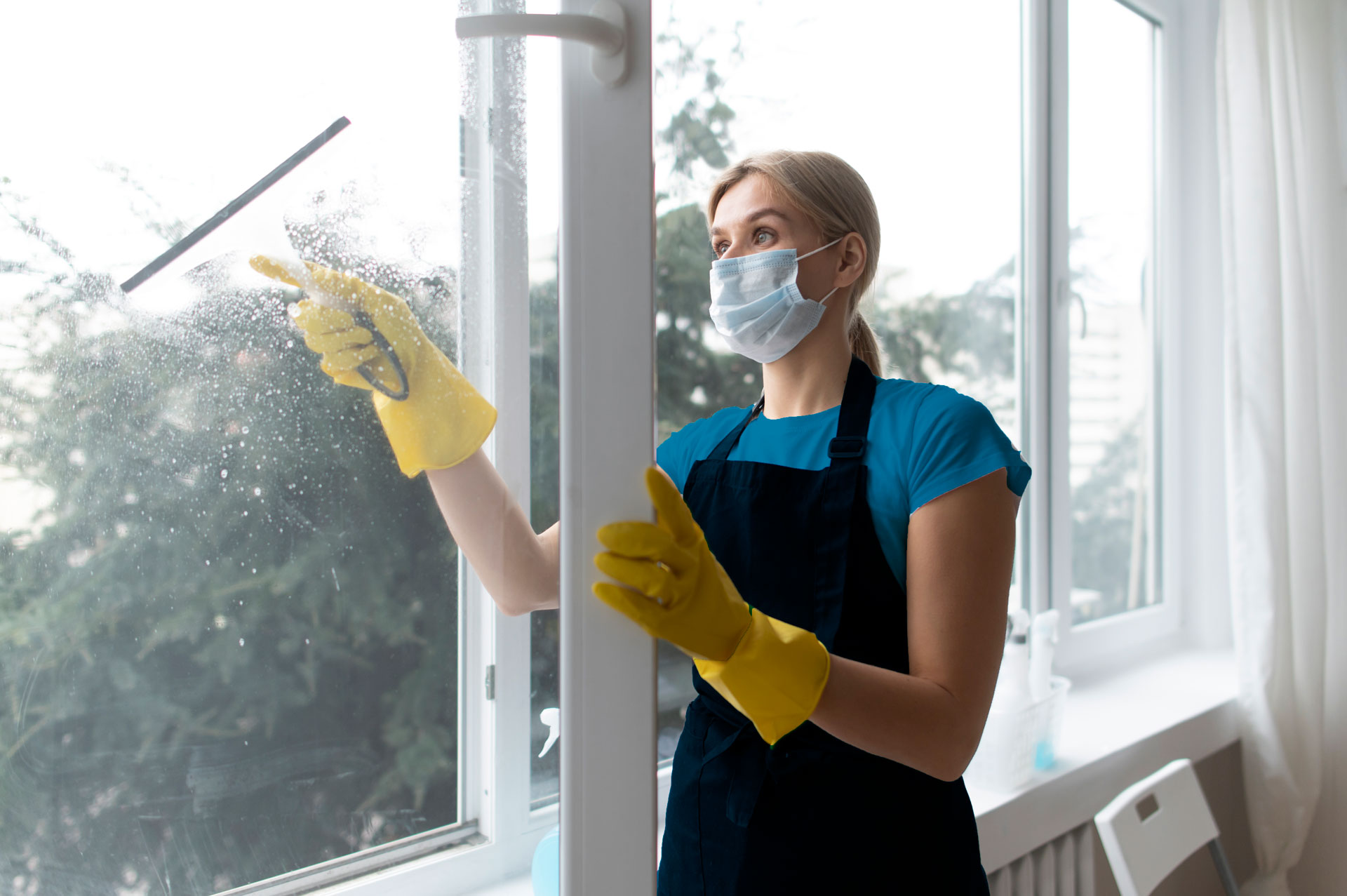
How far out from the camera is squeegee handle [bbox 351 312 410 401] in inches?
21.6

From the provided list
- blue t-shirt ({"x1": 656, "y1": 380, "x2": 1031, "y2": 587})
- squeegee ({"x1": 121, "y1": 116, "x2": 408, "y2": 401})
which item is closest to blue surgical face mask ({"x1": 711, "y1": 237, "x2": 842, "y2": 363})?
blue t-shirt ({"x1": 656, "y1": 380, "x2": 1031, "y2": 587})

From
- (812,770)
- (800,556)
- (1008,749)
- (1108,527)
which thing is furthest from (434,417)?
(1108,527)

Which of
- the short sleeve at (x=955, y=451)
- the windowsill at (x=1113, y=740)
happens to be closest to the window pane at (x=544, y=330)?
the short sleeve at (x=955, y=451)

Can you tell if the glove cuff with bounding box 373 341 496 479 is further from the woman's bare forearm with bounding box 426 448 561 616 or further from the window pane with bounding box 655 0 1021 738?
the window pane with bounding box 655 0 1021 738

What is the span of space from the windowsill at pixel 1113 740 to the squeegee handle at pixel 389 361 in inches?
43.6

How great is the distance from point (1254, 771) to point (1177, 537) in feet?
2.20

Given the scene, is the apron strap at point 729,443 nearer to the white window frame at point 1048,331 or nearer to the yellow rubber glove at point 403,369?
the yellow rubber glove at point 403,369

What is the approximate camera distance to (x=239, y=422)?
53cm

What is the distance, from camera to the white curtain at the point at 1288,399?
5.55ft

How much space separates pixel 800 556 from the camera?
794 millimetres

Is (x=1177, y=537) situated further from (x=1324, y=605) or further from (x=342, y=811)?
(x=342, y=811)

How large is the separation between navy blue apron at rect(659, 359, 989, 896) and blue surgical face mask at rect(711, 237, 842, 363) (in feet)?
0.41

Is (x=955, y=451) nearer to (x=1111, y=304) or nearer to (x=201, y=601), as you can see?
(x=201, y=601)

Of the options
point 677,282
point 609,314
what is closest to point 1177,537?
point 677,282
